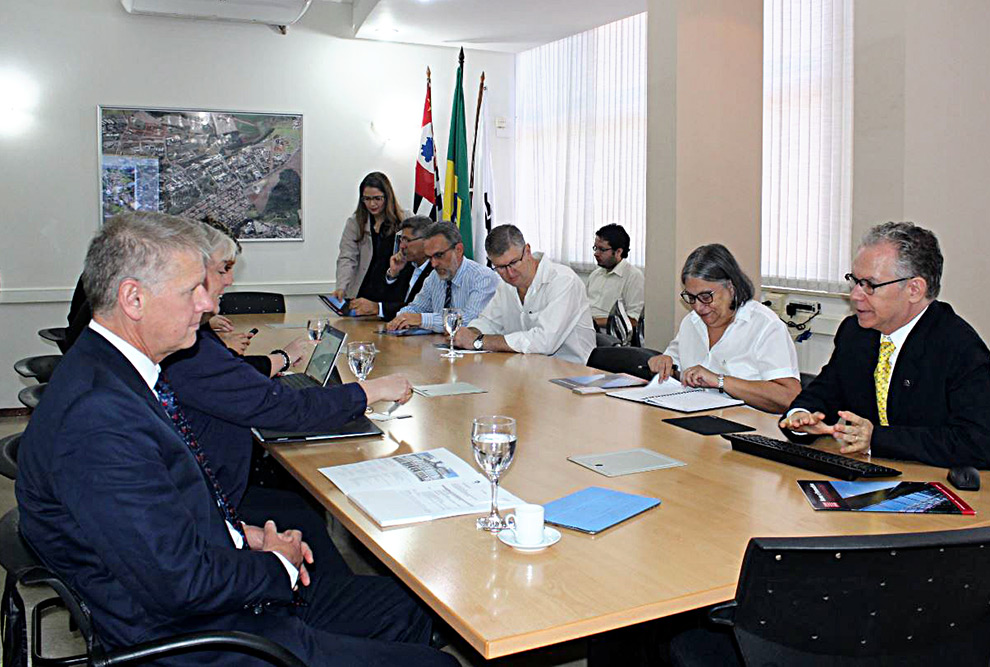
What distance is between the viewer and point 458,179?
25.8ft

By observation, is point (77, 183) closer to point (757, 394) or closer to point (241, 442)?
point (241, 442)

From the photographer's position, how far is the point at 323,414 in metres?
2.55

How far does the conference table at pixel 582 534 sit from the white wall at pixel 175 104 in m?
4.94

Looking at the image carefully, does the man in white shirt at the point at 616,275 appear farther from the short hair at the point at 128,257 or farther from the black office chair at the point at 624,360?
the short hair at the point at 128,257

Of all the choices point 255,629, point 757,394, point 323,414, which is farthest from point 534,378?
point 255,629

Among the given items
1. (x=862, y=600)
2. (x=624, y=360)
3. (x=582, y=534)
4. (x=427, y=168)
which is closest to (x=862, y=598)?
(x=862, y=600)

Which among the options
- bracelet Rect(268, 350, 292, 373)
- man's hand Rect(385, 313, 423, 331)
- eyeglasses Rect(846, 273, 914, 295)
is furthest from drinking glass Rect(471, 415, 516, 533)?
man's hand Rect(385, 313, 423, 331)

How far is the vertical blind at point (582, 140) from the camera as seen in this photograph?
22.3ft

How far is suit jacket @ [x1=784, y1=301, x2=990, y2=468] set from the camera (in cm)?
225

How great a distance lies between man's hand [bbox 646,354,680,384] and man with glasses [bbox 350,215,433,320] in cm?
216

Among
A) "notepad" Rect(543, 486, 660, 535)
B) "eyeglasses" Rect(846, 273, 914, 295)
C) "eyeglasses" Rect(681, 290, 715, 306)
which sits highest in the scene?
"eyeglasses" Rect(846, 273, 914, 295)

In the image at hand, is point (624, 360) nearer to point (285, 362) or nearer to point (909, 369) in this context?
point (285, 362)

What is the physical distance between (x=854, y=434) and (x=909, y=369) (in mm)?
311

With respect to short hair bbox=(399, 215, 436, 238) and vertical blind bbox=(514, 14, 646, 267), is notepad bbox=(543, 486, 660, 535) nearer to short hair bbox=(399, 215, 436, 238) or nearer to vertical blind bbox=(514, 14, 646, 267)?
short hair bbox=(399, 215, 436, 238)
